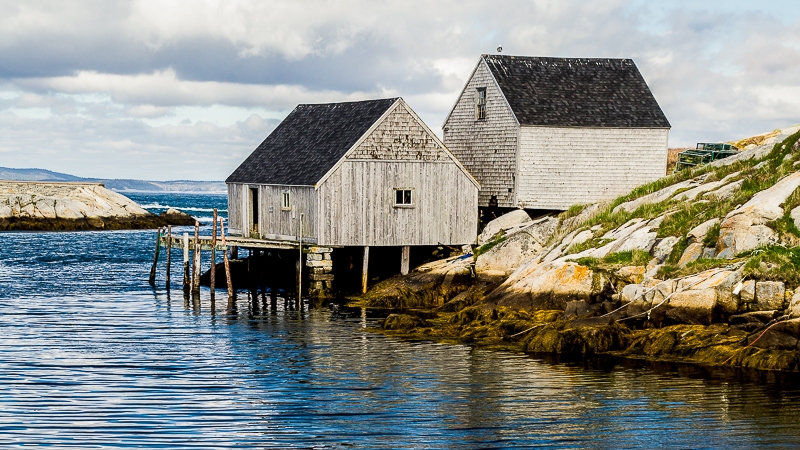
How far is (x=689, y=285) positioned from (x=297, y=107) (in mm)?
24208

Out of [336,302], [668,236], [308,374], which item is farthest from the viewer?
[336,302]

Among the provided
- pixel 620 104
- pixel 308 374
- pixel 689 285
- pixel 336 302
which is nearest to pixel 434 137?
pixel 336 302

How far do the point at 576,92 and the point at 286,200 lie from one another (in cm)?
1381

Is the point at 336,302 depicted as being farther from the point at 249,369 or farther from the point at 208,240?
the point at 249,369

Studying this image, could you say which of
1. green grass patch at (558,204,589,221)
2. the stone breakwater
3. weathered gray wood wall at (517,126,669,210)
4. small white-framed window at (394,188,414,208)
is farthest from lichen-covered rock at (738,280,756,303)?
the stone breakwater

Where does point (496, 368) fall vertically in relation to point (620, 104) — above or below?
below

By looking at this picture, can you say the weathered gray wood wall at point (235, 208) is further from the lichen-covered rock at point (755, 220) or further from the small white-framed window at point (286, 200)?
the lichen-covered rock at point (755, 220)

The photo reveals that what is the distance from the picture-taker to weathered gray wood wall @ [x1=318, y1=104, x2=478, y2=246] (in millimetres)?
36969

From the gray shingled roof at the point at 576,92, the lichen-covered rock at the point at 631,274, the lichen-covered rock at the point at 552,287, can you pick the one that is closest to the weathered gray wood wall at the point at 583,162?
the gray shingled roof at the point at 576,92

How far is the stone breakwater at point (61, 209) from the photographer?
272 feet

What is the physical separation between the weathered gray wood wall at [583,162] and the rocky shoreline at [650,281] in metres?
5.47

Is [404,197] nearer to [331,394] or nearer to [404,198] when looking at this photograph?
[404,198]

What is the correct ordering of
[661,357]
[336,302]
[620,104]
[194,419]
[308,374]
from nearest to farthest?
1. [194,419]
2. [308,374]
3. [661,357]
4. [336,302]
5. [620,104]

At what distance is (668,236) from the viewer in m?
29.3
